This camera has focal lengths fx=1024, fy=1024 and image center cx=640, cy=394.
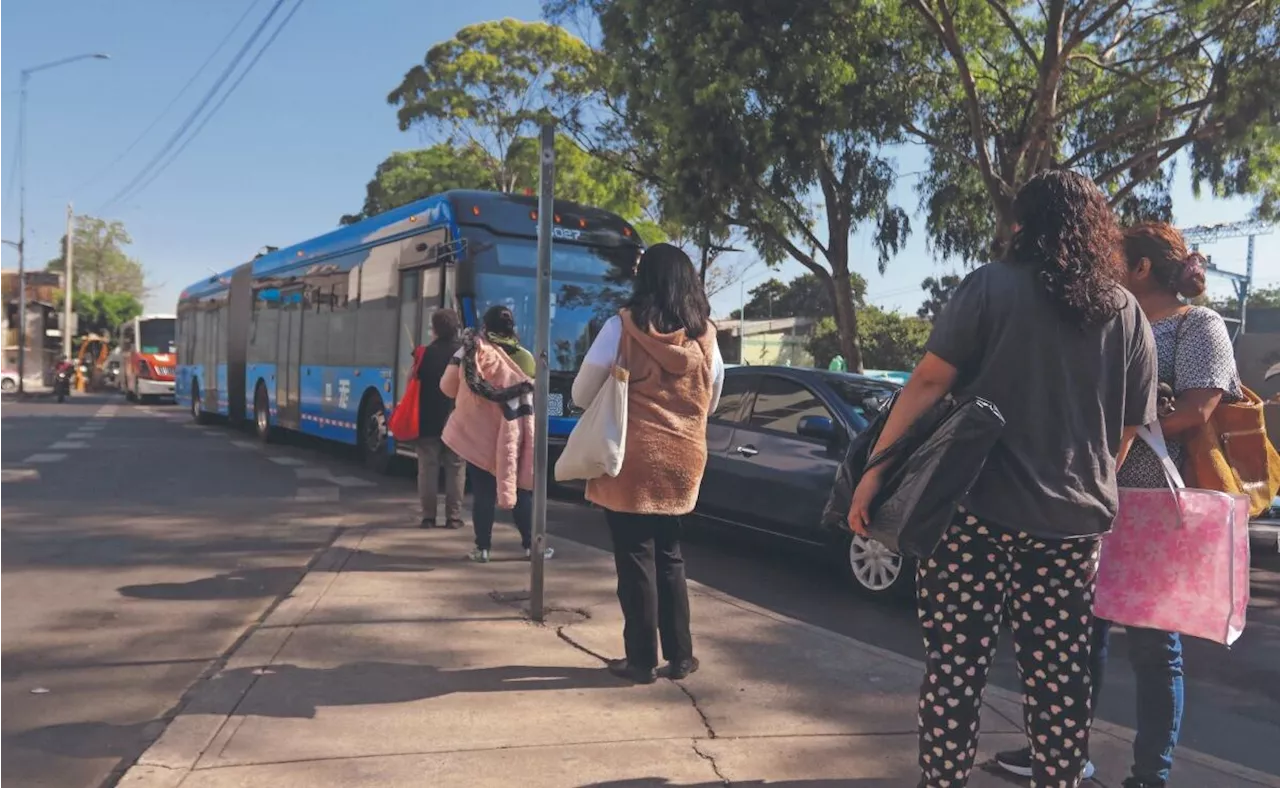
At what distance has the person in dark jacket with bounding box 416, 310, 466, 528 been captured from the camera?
7.63 m

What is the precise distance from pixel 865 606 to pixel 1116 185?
480 inches

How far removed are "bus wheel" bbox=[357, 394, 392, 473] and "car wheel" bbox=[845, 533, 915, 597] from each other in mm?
6974

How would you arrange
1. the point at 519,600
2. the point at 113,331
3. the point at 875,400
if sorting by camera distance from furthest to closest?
the point at 113,331 → the point at 875,400 → the point at 519,600

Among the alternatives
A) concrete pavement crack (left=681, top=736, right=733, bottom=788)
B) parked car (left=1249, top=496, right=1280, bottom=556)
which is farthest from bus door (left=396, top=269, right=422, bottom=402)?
concrete pavement crack (left=681, top=736, right=733, bottom=788)

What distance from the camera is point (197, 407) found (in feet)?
74.2

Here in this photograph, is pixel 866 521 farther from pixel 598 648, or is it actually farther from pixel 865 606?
pixel 865 606

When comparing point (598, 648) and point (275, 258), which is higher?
point (275, 258)

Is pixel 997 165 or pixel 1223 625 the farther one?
pixel 997 165

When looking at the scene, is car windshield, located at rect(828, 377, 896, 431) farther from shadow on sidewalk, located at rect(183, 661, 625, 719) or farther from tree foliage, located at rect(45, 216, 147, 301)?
tree foliage, located at rect(45, 216, 147, 301)

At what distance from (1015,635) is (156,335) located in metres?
36.1

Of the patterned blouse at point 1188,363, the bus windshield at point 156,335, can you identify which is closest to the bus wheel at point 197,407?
the bus windshield at point 156,335

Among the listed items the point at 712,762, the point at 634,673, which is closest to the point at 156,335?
the point at 634,673

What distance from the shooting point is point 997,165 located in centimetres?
1616

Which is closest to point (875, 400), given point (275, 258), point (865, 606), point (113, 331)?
point (865, 606)
